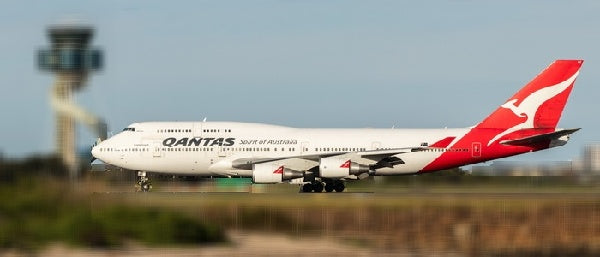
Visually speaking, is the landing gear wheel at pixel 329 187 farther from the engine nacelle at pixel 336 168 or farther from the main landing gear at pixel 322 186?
the engine nacelle at pixel 336 168

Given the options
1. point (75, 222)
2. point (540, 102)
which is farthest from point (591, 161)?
point (75, 222)

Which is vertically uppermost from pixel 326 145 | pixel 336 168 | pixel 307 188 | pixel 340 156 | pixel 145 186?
pixel 326 145

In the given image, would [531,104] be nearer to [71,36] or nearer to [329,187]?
[329,187]

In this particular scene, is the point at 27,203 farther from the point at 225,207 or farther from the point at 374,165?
the point at 374,165

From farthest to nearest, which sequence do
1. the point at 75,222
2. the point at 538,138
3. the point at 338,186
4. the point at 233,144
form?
1. the point at 338,186
2. the point at 233,144
3. the point at 538,138
4. the point at 75,222

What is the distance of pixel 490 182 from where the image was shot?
200ft

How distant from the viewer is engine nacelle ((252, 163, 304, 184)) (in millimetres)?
52000

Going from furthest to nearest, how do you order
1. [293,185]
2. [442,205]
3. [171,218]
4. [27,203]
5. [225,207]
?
[293,185], [442,205], [225,207], [171,218], [27,203]

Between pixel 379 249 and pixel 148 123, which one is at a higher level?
pixel 148 123

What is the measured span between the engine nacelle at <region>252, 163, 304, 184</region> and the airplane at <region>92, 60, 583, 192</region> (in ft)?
1.71

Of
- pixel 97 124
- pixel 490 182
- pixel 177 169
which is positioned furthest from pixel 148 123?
pixel 97 124

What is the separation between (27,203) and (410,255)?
32.2 feet

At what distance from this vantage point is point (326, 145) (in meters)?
54.2

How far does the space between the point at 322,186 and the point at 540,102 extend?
11294 millimetres
